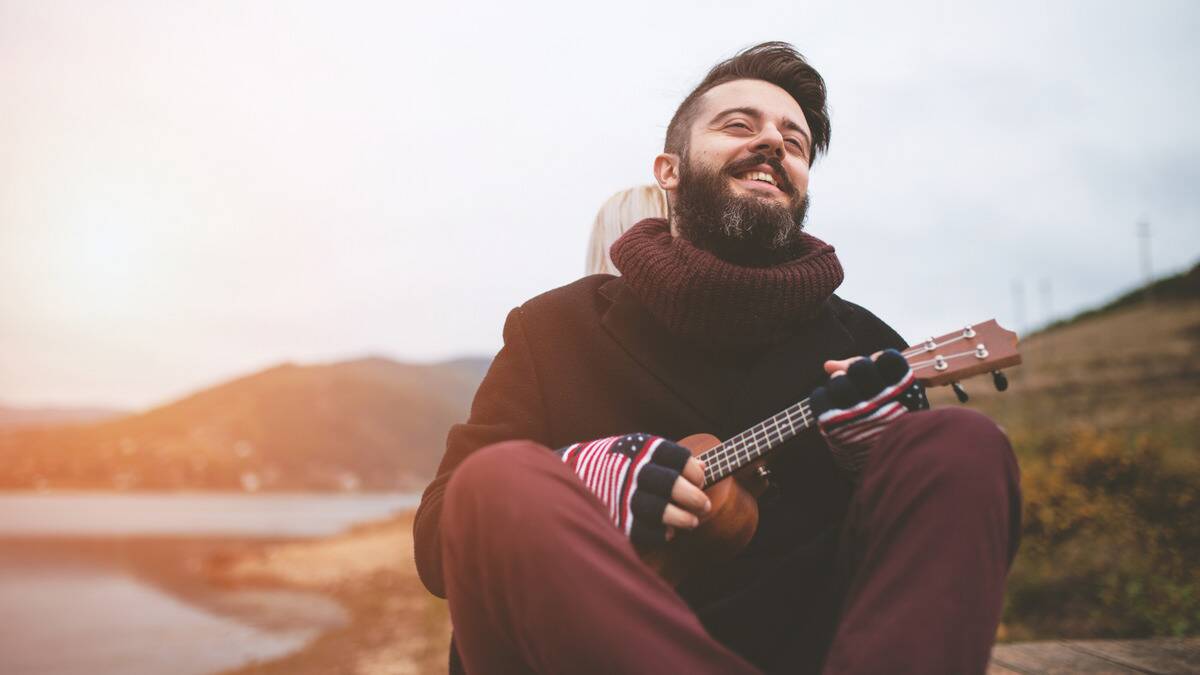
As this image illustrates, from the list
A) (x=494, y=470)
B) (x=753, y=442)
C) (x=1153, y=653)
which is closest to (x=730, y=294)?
(x=753, y=442)

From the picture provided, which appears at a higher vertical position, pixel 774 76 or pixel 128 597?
pixel 774 76

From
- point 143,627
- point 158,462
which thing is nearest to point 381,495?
point 158,462

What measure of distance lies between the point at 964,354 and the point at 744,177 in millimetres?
897

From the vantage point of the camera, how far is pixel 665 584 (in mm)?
1057

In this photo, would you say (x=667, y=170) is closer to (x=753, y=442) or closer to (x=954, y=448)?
(x=753, y=442)

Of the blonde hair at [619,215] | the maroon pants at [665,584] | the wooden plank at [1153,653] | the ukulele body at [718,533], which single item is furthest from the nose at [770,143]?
the wooden plank at [1153,653]

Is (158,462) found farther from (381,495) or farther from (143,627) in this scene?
(143,627)

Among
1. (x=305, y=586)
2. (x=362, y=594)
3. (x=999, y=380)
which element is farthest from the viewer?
(x=305, y=586)

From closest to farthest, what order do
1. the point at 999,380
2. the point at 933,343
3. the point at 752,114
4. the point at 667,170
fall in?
the point at 999,380
the point at 933,343
the point at 752,114
the point at 667,170

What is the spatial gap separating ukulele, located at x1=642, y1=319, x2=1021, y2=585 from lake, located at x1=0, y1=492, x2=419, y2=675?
31417 mm

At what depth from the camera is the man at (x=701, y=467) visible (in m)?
1.00

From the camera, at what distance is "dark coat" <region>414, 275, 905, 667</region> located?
150 centimetres

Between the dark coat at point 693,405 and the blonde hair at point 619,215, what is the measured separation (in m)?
1.45

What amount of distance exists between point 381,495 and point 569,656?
501 ft
